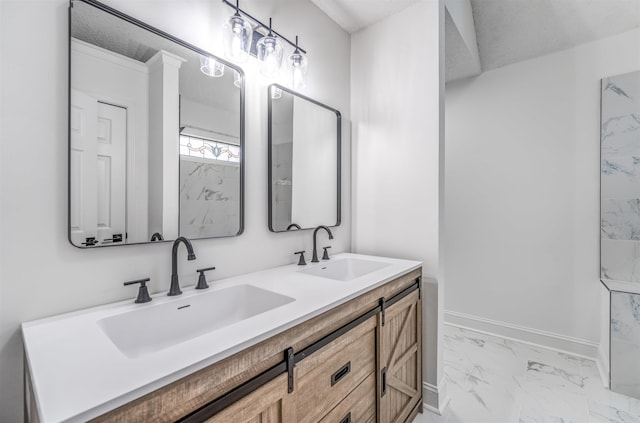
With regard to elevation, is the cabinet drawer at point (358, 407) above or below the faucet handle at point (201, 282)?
below

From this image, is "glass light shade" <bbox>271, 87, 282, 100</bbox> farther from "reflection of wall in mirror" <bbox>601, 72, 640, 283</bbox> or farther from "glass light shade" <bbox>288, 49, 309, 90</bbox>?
"reflection of wall in mirror" <bbox>601, 72, 640, 283</bbox>

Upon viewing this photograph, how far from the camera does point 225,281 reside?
1332mm

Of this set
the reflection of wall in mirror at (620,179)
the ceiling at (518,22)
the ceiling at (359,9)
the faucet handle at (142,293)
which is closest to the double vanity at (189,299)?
the faucet handle at (142,293)

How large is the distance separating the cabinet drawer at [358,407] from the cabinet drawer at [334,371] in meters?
0.02

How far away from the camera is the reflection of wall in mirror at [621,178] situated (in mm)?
2131

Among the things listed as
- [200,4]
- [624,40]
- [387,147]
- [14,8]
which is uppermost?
[624,40]

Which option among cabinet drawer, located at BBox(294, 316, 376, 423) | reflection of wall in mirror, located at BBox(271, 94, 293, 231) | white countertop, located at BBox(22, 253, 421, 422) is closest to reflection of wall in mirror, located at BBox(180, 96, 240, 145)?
reflection of wall in mirror, located at BBox(271, 94, 293, 231)

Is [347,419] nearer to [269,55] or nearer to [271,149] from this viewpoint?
[271,149]

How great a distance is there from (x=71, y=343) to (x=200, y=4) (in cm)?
137

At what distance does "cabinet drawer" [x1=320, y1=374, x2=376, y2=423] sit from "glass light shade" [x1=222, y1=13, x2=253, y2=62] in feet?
5.14

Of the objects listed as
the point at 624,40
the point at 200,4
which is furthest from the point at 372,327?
the point at 624,40

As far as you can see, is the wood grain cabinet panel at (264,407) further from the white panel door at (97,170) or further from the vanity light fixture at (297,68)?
the vanity light fixture at (297,68)

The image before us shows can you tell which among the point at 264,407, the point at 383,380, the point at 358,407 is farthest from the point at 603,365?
the point at 264,407

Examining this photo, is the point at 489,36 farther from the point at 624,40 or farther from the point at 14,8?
the point at 14,8
